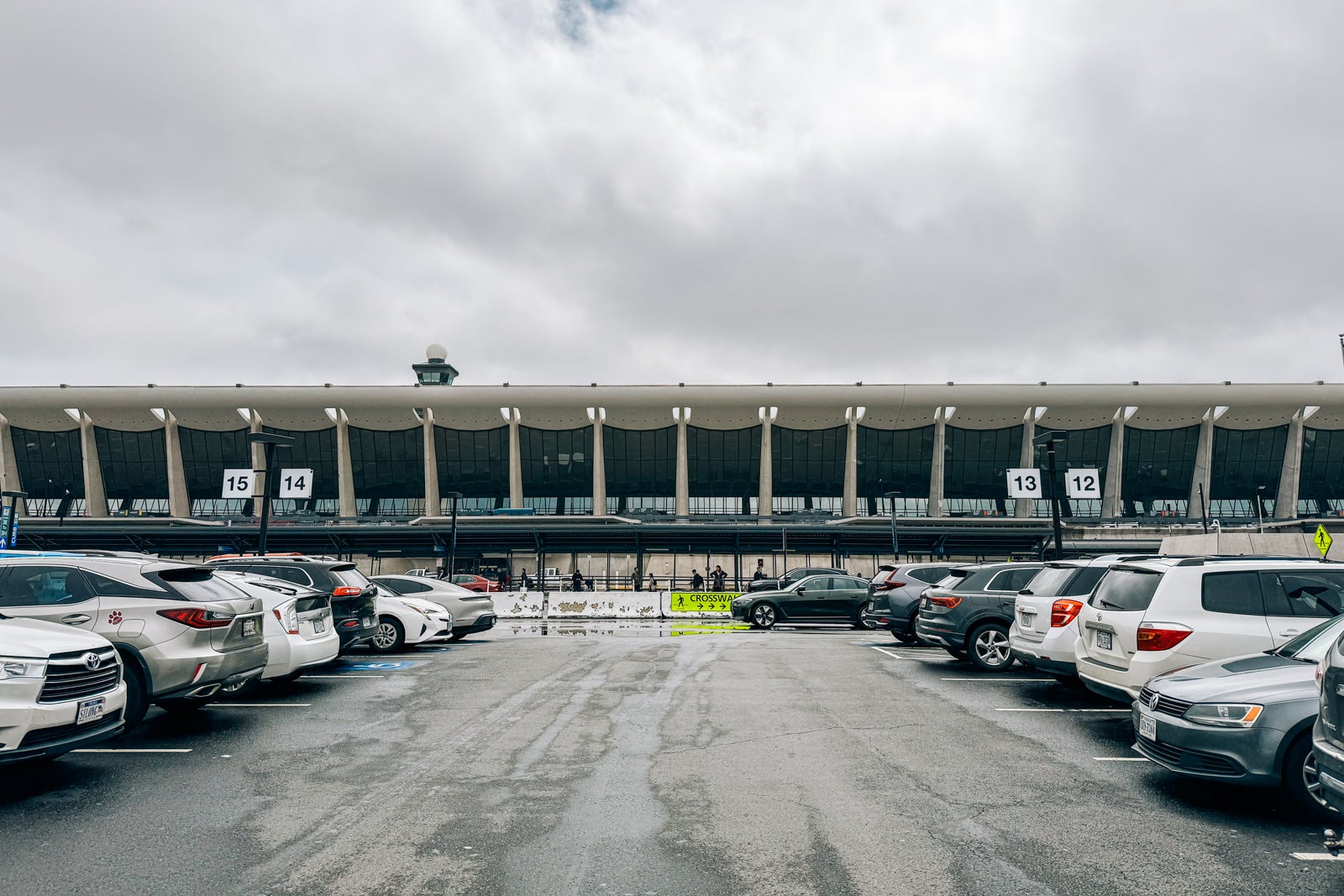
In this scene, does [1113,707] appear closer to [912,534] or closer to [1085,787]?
[1085,787]

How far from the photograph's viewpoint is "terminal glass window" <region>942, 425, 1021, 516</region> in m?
67.9

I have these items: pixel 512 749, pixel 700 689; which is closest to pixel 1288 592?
pixel 700 689

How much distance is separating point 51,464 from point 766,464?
6109 centimetres

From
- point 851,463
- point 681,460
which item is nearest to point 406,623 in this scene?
point 681,460

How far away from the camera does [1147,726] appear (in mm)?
6051

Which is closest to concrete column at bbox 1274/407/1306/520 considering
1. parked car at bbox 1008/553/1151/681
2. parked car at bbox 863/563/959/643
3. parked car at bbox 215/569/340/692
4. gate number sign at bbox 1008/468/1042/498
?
gate number sign at bbox 1008/468/1042/498

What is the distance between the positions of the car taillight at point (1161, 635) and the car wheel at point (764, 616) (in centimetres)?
1536

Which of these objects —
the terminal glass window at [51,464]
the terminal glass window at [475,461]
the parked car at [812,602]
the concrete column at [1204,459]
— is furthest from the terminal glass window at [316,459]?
the concrete column at [1204,459]

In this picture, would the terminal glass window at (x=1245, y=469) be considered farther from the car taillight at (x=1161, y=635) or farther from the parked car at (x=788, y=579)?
the car taillight at (x=1161, y=635)

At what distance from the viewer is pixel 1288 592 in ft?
25.2

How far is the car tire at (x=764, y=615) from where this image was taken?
2252 centimetres

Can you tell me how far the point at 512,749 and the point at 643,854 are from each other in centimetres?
304

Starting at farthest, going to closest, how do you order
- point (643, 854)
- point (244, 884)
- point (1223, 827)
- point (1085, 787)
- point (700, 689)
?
1. point (700, 689)
2. point (1085, 787)
3. point (1223, 827)
4. point (643, 854)
5. point (244, 884)

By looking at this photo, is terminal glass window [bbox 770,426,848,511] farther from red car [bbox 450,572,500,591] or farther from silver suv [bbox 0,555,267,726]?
silver suv [bbox 0,555,267,726]
